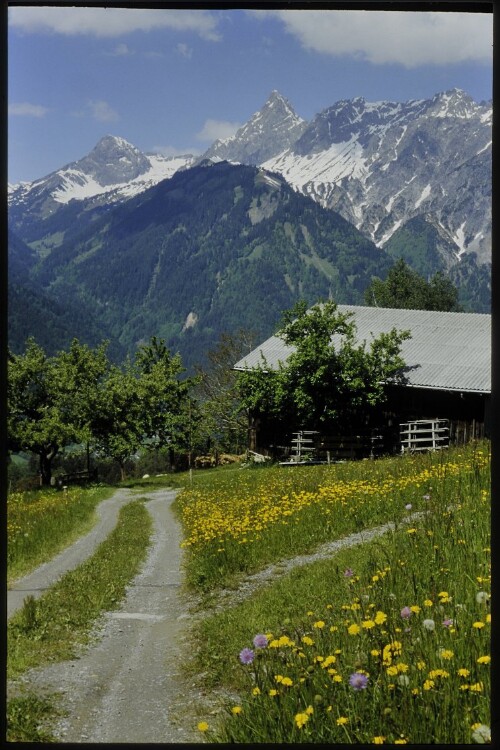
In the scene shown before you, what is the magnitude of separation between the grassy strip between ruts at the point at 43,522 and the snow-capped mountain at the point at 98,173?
1956 millimetres

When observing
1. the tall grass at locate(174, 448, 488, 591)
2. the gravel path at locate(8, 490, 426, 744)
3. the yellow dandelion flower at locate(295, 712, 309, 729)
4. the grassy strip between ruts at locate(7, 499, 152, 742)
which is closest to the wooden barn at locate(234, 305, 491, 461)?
the tall grass at locate(174, 448, 488, 591)

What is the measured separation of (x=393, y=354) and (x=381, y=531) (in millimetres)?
1768

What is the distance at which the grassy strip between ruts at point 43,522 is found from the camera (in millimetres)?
4555

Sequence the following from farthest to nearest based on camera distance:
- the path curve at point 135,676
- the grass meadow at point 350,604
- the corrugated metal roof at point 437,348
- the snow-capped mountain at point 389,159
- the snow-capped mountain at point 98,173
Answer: the corrugated metal roof at point 437,348, the snow-capped mountain at point 389,159, the snow-capped mountain at point 98,173, the path curve at point 135,676, the grass meadow at point 350,604

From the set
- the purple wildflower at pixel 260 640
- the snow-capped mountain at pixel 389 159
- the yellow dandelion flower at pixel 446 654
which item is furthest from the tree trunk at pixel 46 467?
the yellow dandelion flower at pixel 446 654

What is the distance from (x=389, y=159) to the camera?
5754mm

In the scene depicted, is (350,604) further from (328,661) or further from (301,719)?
(301,719)

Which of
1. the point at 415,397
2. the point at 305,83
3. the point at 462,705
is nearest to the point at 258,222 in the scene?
the point at 305,83

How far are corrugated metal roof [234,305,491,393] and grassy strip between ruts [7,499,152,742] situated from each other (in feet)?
5.01

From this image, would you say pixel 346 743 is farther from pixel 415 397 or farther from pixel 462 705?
pixel 415 397

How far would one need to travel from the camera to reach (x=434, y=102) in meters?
4.79

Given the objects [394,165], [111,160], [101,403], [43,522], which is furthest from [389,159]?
[43,522]

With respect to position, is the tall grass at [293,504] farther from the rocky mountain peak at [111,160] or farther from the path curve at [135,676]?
the rocky mountain peak at [111,160]

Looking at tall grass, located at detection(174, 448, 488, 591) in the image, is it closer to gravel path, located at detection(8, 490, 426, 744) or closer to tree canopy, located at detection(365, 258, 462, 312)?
gravel path, located at detection(8, 490, 426, 744)
